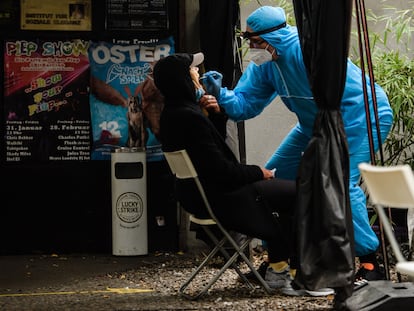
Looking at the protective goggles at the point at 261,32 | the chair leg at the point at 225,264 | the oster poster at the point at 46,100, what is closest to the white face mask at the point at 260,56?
the protective goggles at the point at 261,32

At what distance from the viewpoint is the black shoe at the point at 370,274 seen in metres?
6.59

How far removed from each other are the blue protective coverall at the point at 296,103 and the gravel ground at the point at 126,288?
68cm

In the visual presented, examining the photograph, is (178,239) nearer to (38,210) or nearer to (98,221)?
(98,221)

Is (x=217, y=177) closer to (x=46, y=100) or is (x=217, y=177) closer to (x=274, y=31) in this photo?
(x=274, y=31)

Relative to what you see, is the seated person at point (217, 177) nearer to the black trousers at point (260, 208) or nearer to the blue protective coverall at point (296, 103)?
the black trousers at point (260, 208)

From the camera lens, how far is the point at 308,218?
590 cm

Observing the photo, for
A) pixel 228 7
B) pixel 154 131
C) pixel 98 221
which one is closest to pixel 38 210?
pixel 98 221

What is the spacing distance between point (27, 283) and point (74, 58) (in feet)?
7.48

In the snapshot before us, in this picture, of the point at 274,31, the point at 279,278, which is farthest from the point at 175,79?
the point at 279,278

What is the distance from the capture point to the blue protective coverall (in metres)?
6.57

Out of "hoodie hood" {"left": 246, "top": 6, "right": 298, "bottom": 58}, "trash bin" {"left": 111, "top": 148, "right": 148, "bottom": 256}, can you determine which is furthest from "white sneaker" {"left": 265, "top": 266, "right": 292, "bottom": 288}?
"trash bin" {"left": 111, "top": 148, "right": 148, "bottom": 256}

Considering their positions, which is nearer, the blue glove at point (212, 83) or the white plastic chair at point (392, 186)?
the white plastic chair at point (392, 186)

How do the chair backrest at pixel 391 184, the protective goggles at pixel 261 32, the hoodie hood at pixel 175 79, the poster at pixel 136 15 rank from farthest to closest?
the poster at pixel 136 15, the protective goggles at pixel 261 32, the hoodie hood at pixel 175 79, the chair backrest at pixel 391 184

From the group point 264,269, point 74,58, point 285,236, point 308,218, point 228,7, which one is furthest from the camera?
point 74,58
